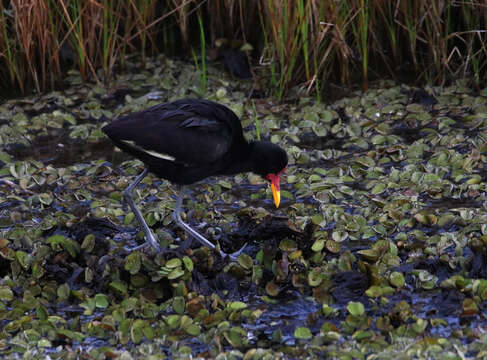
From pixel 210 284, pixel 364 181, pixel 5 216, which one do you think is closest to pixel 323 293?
pixel 210 284

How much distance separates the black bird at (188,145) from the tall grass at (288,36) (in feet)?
4.87

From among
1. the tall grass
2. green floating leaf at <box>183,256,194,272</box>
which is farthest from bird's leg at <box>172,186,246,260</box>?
the tall grass

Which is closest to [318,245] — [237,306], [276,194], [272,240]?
[272,240]

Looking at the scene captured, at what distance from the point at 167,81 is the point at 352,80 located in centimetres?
151

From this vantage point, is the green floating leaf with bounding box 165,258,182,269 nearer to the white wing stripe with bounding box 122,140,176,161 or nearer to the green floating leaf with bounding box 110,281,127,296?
the green floating leaf with bounding box 110,281,127,296

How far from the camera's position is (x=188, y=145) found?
4453mm

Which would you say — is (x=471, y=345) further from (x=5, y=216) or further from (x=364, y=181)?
(x=5, y=216)

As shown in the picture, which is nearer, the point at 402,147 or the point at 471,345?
the point at 471,345

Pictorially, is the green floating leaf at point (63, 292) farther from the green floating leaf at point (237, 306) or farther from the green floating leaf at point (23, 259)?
the green floating leaf at point (237, 306)

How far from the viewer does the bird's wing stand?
438 cm

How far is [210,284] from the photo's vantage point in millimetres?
4375

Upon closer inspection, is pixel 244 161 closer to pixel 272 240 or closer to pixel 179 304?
pixel 272 240

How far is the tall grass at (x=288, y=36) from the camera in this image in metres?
6.07

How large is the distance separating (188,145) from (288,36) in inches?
75.1
